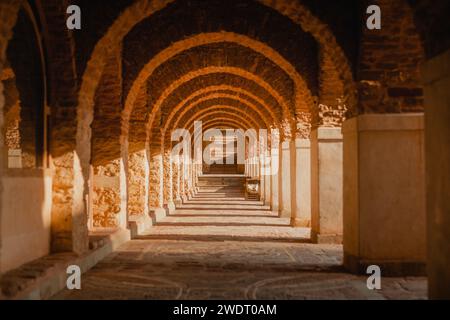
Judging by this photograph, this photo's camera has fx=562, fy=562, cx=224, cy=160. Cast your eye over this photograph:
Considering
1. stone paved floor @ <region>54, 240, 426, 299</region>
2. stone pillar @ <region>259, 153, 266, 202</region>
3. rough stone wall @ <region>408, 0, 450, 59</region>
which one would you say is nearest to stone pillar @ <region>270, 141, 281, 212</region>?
stone pillar @ <region>259, 153, 266, 202</region>

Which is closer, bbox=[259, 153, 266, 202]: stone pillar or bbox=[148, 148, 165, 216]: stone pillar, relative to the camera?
bbox=[148, 148, 165, 216]: stone pillar

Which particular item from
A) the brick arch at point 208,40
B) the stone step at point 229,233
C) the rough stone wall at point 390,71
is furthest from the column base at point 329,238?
the rough stone wall at point 390,71

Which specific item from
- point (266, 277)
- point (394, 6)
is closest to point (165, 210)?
point (266, 277)

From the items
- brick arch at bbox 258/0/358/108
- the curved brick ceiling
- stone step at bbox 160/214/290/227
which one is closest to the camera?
brick arch at bbox 258/0/358/108

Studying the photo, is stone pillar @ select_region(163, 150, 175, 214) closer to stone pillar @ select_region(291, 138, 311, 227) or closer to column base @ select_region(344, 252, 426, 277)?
stone pillar @ select_region(291, 138, 311, 227)

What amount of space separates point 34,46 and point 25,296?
329 cm

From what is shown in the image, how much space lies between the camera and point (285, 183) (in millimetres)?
15367

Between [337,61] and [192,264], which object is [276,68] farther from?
[192,264]

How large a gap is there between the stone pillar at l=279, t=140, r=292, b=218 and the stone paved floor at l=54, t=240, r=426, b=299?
18.4ft

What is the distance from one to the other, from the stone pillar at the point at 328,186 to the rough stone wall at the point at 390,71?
2.87 m

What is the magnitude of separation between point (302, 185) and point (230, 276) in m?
5.99

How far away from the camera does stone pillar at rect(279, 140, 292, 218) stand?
49.5 feet
